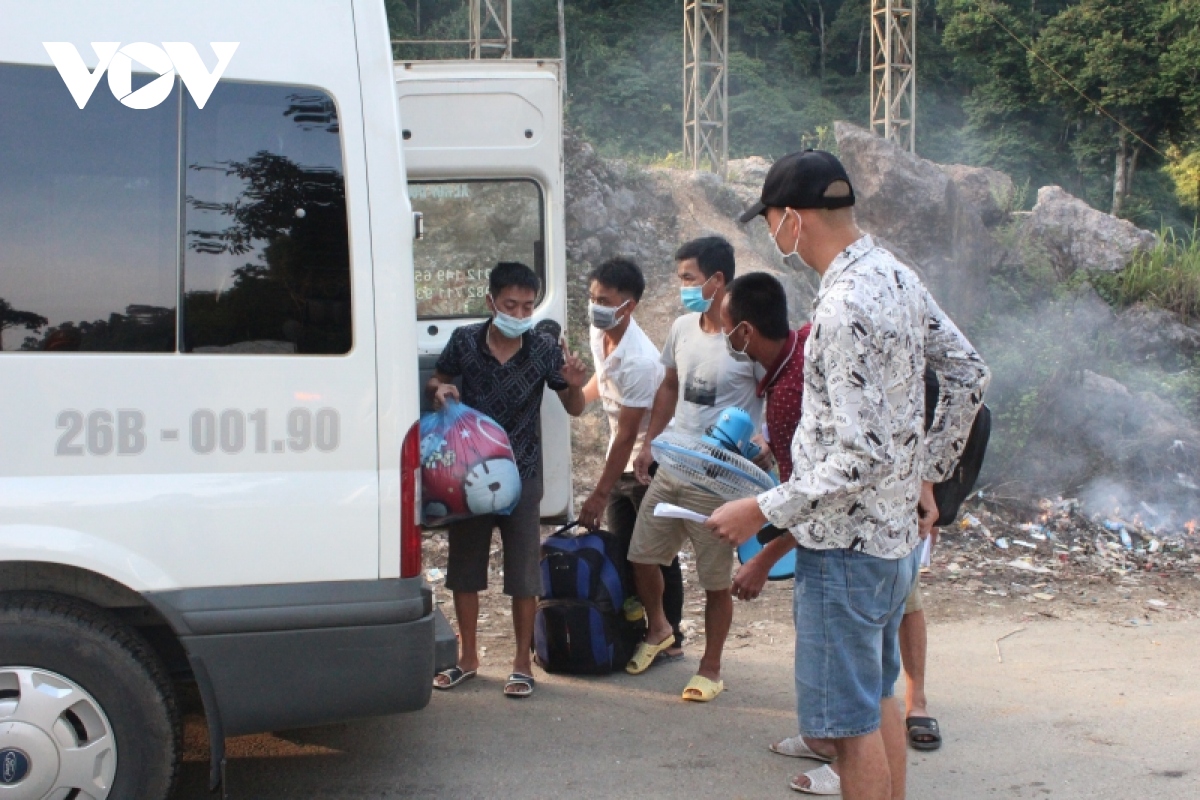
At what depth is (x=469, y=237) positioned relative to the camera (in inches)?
196

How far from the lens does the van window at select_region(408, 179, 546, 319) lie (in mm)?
4793

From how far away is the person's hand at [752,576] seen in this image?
315 centimetres

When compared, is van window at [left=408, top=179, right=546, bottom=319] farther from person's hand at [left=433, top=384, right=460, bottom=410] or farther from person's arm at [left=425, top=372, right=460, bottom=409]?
person's hand at [left=433, top=384, right=460, bottom=410]

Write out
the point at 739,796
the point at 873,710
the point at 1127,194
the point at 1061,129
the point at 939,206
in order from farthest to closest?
the point at 1061,129
the point at 1127,194
the point at 939,206
the point at 739,796
the point at 873,710

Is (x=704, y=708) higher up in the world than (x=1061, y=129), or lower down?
lower down

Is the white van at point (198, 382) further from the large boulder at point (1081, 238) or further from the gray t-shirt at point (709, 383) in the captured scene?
the large boulder at point (1081, 238)

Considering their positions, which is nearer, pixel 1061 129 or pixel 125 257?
pixel 125 257

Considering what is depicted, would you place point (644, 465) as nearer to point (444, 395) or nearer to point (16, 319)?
point (444, 395)

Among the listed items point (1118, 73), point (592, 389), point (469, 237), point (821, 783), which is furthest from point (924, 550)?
point (1118, 73)

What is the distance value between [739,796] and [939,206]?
9.69 m

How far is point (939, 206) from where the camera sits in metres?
12.2

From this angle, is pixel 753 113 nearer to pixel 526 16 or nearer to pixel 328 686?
pixel 526 16

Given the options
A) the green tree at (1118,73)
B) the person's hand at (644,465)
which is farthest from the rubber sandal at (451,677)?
the green tree at (1118,73)

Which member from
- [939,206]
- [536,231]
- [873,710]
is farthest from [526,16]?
[873,710]
